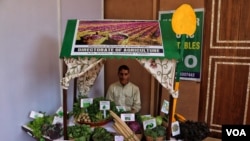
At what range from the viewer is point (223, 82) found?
2389 mm

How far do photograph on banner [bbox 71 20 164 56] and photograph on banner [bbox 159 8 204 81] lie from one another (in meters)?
0.93

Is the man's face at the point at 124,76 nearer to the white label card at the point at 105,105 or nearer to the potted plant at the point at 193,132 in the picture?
the white label card at the point at 105,105

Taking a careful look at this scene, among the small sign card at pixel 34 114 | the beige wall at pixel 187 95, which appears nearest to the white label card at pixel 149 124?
the small sign card at pixel 34 114

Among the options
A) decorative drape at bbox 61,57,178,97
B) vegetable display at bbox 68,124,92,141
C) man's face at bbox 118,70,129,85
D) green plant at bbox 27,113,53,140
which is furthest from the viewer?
man's face at bbox 118,70,129,85

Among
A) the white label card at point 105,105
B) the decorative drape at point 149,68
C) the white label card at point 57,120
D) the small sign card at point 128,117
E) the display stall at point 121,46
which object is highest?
the display stall at point 121,46

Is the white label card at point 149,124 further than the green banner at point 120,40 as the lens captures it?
Yes

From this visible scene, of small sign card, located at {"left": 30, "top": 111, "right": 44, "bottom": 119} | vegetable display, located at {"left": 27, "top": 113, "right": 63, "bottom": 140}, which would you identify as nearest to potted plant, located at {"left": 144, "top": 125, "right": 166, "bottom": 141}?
vegetable display, located at {"left": 27, "top": 113, "right": 63, "bottom": 140}

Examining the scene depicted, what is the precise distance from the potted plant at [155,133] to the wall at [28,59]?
1.07 metres

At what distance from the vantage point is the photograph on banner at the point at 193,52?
7.97 feet

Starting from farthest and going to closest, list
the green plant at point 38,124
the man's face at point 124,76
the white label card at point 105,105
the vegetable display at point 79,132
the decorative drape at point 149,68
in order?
the man's face at point 124,76, the white label card at point 105,105, the green plant at point 38,124, the vegetable display at point 79,132, the decorative drape at point 149,68

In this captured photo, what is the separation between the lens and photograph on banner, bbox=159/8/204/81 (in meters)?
2.43

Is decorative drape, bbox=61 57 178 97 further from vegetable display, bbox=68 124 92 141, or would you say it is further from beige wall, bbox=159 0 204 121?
beige wall, bbox=159 0 204 121

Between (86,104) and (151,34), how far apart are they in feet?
2.78

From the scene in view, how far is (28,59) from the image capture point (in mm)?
1861
